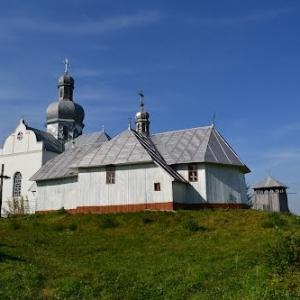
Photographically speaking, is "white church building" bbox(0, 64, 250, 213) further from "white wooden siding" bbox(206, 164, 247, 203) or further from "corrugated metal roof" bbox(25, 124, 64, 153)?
"corrugated metal roof" bbox(25, 124, 64, 153)

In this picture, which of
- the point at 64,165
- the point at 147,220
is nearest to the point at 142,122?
the point at 64,165

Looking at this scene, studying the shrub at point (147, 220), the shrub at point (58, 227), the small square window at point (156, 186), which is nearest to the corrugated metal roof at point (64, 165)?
the small square window at point (156, 186)

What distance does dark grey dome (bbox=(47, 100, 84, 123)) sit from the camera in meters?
58.7

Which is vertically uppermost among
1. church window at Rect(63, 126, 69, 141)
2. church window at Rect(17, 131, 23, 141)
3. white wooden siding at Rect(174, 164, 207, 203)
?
church window at Rect(63, 126, 69, 141)

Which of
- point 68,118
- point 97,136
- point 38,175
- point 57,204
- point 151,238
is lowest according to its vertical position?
point 151,238

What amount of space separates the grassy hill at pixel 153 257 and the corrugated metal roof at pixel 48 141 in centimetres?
2386

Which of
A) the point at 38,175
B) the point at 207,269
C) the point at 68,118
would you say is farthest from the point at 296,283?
the point at 68,118

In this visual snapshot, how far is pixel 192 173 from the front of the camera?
31.5 meters

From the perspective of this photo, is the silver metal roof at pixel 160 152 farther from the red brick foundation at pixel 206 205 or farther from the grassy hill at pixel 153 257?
the grassy hill at pixel 153 257

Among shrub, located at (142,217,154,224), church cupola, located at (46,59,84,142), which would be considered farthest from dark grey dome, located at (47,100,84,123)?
shrub, located at (142,217,154,224)

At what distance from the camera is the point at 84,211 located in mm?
30953

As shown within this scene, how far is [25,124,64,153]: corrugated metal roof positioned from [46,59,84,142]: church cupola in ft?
14.2

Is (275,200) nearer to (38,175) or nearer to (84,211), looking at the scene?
(84,211)

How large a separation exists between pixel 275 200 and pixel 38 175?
19.0 metres
